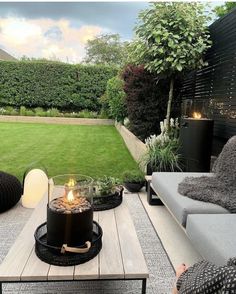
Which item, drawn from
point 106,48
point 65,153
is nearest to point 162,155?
point 65,153

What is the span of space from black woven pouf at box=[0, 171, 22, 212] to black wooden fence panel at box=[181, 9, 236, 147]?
2.84 meters

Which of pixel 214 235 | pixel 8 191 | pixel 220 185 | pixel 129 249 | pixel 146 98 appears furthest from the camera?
pixel 146 98

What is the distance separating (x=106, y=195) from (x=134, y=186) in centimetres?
158

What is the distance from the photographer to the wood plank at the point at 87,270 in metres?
1.44

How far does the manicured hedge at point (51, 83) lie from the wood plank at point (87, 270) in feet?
39.5

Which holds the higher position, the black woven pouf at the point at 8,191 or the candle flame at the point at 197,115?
the candle flame at the point at 197,115

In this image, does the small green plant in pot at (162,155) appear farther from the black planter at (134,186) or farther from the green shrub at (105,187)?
the green shrub at (105,187)

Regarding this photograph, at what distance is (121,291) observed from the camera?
6.34ft

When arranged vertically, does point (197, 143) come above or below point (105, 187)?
above

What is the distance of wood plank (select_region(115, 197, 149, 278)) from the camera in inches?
58.1

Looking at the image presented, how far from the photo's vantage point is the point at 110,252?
65.2 inches

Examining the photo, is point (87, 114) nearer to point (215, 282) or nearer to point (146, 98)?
point (146, 98)

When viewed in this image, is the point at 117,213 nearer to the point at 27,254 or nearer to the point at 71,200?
the point at 71,200

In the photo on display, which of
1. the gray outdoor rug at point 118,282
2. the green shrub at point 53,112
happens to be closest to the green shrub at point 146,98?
the gray outdoor rug at point 118,282
